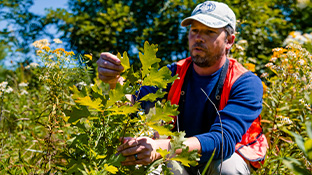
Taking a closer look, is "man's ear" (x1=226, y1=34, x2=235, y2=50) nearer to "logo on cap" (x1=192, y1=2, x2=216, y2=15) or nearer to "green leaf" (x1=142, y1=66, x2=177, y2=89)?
"logo on cap" (x1=192, y1=2, x2=216, y2=15)

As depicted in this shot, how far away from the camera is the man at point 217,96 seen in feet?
5.83

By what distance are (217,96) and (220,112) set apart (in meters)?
0.36

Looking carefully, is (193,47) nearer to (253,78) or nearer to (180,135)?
(253,78)

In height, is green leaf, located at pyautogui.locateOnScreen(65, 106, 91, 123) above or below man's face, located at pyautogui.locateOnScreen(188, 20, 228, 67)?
above

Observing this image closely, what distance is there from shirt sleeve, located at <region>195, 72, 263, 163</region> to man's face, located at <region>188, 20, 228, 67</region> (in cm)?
30

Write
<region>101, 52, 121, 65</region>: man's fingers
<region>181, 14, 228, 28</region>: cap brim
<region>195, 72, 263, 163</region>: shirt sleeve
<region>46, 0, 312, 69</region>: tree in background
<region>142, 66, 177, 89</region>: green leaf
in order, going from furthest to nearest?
<region>46, 0, 312, 69</region>: tree in background → <region>181, 14, 228, 28</region>: cap brim → <region>195, 72, 263, 163</region>: shirt sleeve → <region>101, 52, 121, 65</region>: man's fingers → <region>142, 66, 177, 89</region>: green leaf

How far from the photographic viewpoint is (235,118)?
1.84 metres

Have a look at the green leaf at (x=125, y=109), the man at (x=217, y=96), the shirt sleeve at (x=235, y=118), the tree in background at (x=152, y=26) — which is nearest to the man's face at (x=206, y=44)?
the man at (x=217, y=96)

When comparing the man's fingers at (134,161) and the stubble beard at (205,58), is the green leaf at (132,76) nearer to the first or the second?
the man's fingers at (134,161)

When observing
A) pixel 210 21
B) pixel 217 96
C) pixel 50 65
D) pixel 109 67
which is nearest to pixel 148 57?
pixel 109 67

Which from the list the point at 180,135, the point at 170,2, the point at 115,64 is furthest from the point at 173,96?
Result: the point at 170,2

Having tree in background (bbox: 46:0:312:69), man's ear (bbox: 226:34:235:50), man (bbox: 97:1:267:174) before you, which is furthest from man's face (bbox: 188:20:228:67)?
tree in background (bbox: 46:0:312:69)

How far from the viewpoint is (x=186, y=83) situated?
2373mm

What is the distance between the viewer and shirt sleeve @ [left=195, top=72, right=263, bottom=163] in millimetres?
1646
